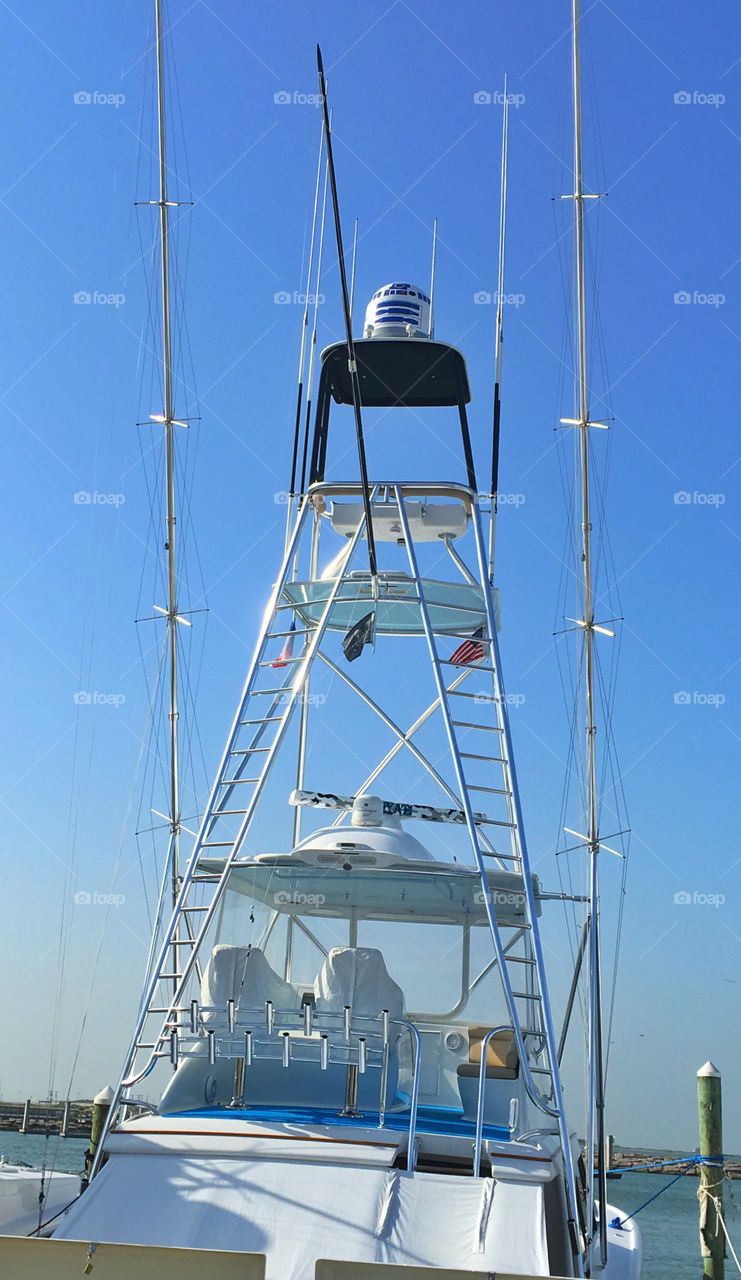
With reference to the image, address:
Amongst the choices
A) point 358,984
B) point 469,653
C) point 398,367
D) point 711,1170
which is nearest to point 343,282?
point 398,367

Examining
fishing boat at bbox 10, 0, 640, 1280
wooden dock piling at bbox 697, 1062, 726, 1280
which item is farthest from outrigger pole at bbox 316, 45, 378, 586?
wooden dock piling at bbox 697, 1062, 726, 1280

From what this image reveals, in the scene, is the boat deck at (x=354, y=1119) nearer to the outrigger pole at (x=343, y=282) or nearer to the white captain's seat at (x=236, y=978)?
the white captain's seat at (x=236, y=978)

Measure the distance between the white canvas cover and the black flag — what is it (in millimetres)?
5703

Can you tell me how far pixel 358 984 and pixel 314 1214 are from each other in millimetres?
2668

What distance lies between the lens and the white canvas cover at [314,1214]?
7.73 meters

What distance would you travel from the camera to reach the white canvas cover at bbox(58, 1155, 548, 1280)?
773 cm

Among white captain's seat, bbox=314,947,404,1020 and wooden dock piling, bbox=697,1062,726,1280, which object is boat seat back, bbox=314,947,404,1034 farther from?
wooden dock piling, bbox=697,1062,726,1280

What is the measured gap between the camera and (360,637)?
1299cm

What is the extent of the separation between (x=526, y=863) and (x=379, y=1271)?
15.6ft

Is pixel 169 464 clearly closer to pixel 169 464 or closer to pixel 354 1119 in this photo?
pixel 169 464

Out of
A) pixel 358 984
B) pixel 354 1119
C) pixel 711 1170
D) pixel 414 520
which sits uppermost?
pixel 414 520

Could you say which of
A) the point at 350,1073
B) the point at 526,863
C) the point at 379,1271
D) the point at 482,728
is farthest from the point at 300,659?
the point at 379,1271

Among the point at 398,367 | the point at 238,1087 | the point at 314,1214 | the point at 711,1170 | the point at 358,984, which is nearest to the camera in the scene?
the point at 314,1214

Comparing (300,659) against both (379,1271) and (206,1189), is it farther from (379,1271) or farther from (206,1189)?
(379,1271)
